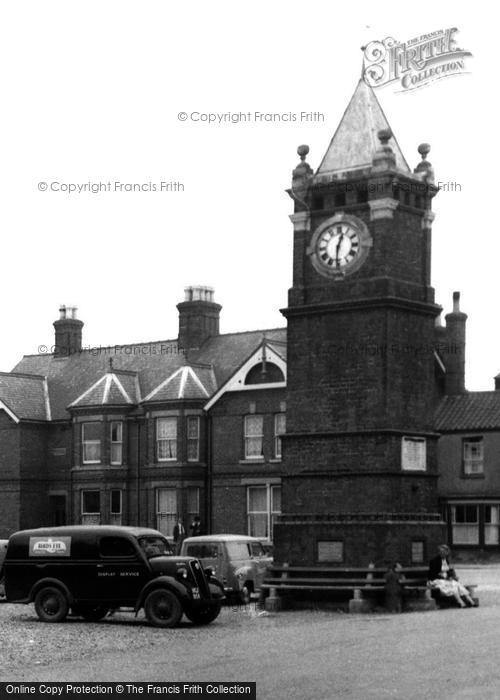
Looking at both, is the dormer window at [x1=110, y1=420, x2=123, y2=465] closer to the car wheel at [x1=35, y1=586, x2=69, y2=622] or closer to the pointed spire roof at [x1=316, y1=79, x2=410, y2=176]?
the pointed spire roof at [x1=316, y1=79, x2=410, y2=176]

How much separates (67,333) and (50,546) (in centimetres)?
3098

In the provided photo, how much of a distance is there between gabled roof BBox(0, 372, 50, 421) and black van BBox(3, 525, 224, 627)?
25.3m

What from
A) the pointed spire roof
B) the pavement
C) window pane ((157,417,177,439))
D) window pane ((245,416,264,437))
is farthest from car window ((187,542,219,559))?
window pane ((157,417,177,439))

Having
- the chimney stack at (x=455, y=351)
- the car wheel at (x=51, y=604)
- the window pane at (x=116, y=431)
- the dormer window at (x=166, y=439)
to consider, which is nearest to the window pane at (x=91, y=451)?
the window pane at (x=116, y=431)

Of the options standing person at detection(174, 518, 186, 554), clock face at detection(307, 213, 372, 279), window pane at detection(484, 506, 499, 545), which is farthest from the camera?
window pane at detection(484, 506, 499, 545)

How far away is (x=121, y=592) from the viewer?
25297 mm

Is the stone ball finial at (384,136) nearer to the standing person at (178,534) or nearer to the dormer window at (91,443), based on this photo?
the standing person at (178,534)

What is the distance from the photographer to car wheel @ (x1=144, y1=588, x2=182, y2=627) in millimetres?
24359

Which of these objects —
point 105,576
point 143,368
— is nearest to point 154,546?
point 105,576

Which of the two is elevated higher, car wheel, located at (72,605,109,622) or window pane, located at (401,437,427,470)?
window pane, located at (401,437,427,470)

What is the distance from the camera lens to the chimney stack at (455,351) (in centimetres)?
4975

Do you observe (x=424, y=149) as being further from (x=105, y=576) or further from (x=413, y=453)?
(x=105, y=576)

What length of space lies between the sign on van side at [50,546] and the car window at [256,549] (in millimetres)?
6879

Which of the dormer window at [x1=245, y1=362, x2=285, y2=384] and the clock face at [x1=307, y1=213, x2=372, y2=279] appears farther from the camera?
the dormer window at [x1=245, y1=362, x2=285, y2=384]
